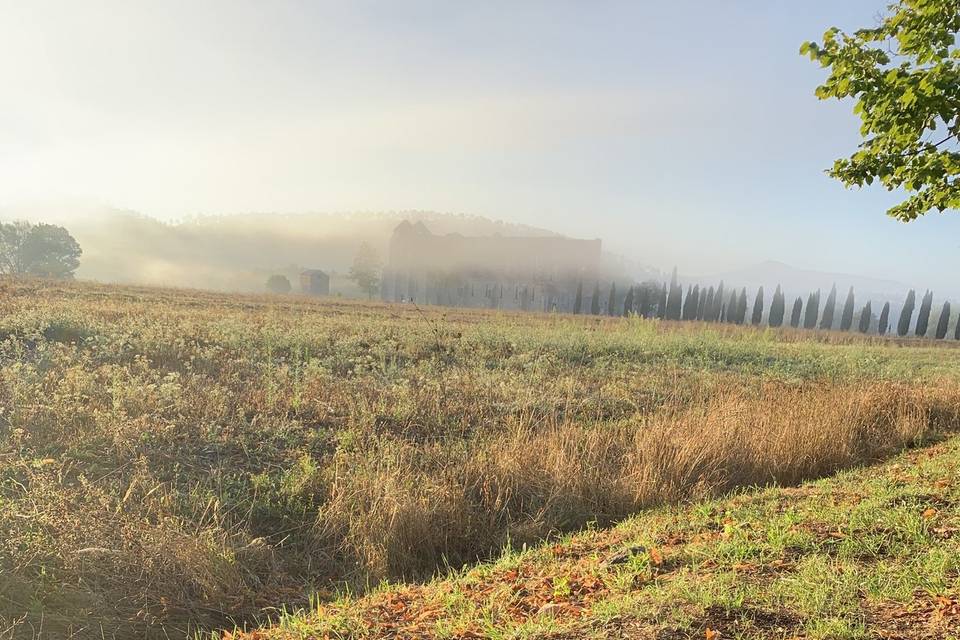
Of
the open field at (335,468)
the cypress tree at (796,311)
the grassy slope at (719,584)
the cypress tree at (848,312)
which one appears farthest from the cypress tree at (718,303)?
the grassy slope at (719,584)

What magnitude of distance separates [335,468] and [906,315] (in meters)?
92.7

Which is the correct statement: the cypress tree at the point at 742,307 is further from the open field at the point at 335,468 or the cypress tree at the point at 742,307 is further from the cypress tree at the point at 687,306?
the open field at the point at 335,468

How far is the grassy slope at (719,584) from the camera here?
2932 mm

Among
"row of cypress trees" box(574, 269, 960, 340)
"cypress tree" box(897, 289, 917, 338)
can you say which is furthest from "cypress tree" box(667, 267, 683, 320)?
"cypress tree" box(897, 289, 917, 338)

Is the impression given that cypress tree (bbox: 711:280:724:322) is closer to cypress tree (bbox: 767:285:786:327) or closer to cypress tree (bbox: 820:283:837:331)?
cypress tree (bbox: 767:285:786:327)

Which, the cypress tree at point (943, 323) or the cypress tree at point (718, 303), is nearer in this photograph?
the cypress tree at point (943, 323)

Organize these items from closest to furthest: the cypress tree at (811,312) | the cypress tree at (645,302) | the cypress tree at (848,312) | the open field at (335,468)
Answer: the open field at (335,468) < the cypress tree at (848,312) < the cypress tree at (811,312) < the cypress tree at (645,302)

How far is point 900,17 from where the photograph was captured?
20.6ft

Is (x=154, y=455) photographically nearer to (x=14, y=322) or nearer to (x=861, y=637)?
(x=861, y=637)

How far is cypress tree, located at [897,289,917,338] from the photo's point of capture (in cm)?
7256

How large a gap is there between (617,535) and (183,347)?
10115mm

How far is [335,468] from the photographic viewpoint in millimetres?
5941

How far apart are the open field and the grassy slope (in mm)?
60

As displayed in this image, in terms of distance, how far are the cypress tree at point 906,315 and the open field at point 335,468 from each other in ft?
260
